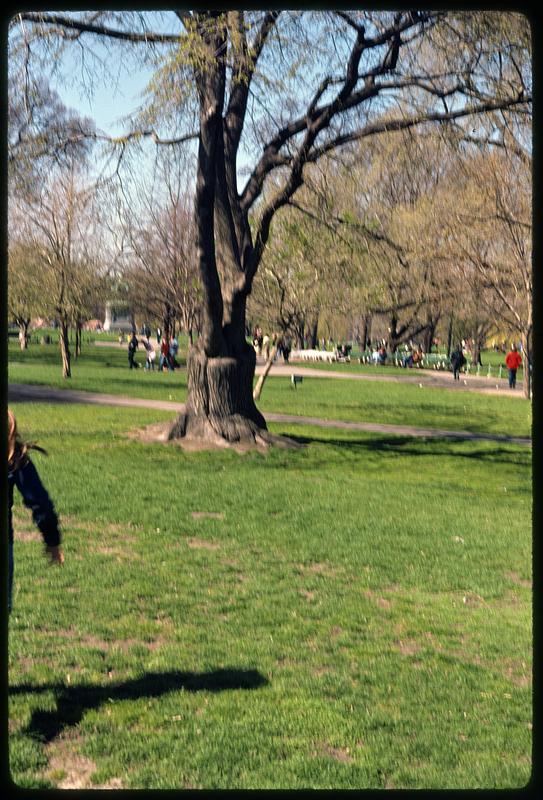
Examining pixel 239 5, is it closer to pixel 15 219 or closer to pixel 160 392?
pixel 160 392

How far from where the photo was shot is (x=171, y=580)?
767cm

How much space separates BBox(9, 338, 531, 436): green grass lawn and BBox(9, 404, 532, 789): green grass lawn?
11989 millimetres

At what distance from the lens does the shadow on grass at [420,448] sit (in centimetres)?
1781

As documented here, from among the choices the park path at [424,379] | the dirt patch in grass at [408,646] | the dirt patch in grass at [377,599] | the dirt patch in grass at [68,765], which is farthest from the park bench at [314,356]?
the dirt patch in grass at [68,765]

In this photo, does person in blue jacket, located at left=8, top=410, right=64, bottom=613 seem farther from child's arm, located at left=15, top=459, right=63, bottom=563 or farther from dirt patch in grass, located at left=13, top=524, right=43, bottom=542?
dirt patch in grass, located at left=13, top=524, right=43, bottom=542

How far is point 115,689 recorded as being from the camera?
5125mm

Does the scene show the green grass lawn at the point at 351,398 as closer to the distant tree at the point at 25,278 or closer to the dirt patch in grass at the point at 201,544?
the distant tree at the point at 25,278

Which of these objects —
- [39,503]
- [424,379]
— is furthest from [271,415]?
[424,379]

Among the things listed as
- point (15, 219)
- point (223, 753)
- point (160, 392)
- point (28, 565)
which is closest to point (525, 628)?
point (223, 753)

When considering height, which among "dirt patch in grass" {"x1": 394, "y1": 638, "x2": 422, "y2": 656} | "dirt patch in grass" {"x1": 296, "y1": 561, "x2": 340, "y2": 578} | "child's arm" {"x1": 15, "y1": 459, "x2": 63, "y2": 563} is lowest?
"dirt patch in grass" {"x1": 394, "y1": 638, "x2": 422, "y2": 656}

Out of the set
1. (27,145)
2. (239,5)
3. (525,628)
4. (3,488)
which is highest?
(27,145)

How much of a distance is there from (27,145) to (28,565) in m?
9.31

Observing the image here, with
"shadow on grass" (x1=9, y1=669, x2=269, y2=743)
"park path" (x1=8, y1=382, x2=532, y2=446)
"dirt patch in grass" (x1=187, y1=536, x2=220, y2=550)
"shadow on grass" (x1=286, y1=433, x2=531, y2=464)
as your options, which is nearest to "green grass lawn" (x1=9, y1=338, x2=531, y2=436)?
"park path" (x1=8, y1=382, x2=532, y2=446)

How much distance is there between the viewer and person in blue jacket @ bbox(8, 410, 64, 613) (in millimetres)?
4238
